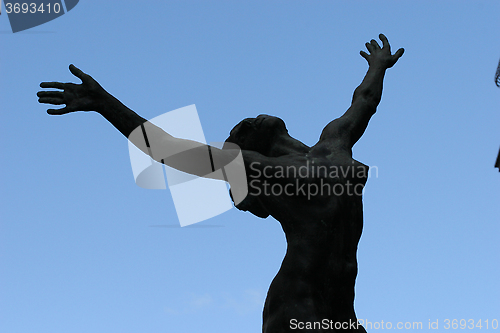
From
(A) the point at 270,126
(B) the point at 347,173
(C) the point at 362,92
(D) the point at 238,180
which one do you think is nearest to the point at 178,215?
(D) the point at 238,180

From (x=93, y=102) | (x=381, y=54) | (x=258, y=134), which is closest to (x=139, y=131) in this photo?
(x=93, y=102)

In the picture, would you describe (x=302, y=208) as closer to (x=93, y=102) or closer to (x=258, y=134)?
(x=258, y=134)

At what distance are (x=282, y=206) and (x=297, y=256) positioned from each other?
0.51 metres

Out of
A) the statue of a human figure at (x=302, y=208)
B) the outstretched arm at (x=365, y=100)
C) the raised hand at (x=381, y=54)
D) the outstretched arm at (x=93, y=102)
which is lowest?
the statue of a human figure at (x=302, y=208)

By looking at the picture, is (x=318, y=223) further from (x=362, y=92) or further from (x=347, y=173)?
(x=362, y=92)

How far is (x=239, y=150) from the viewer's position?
6078 millimetres

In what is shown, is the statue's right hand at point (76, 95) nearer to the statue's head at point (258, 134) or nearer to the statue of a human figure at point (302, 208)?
the statue of a human figure at point (302, 208)

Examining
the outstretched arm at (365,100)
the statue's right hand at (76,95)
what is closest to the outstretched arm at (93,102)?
the statue's right hand at (76,95)

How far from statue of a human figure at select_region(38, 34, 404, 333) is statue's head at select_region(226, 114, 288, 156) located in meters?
0.24

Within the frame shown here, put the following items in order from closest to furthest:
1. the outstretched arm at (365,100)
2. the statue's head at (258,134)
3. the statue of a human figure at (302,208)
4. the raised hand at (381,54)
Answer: the statue of a human figure at (302,208)
the statue's head at (258,134)
the outstretched arm at (365,100)
the raised hand at (381,54)

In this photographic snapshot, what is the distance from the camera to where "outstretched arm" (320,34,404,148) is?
21.6 ft

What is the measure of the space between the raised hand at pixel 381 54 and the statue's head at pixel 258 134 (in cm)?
160

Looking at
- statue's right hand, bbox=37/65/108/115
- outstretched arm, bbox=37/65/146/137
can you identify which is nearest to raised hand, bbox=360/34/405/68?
outstretched arm, bbox=37/65/146/137

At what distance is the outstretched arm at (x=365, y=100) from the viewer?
21.6ft
